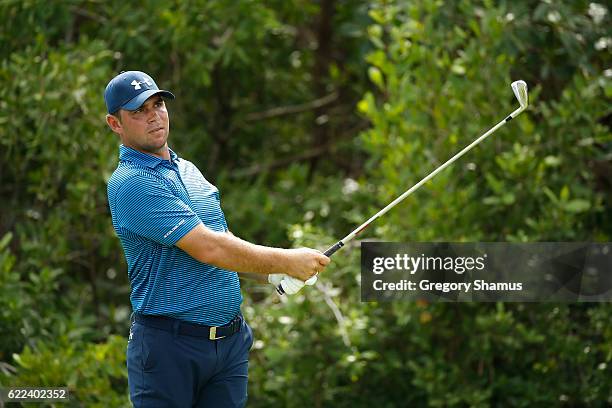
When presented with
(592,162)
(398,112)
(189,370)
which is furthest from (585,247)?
(189,370)

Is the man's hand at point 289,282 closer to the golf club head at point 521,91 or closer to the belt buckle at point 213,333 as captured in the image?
the belt buckle at point 213,333

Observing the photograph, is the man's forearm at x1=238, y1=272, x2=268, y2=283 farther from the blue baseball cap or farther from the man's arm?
the blue baseball cap

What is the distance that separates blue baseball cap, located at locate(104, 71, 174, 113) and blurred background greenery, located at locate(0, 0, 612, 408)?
6.43 ft

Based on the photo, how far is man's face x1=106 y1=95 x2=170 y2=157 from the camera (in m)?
3.40

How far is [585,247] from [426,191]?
2.78 ft

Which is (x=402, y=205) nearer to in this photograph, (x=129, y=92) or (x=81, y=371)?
(x=81, y=371)

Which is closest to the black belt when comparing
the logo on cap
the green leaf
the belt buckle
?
the belt buckle

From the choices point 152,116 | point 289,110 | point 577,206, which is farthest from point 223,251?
point 289,110

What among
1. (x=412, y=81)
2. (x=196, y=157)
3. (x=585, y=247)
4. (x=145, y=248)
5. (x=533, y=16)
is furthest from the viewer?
(x=196, y=157)

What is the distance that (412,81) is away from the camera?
595cm

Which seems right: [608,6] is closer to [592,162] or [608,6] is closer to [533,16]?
[533,16]

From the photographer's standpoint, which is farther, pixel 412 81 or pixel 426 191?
pixel 412 81

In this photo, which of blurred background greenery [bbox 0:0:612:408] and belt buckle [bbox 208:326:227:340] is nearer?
belt buckle [bbox 208:326:227:340]

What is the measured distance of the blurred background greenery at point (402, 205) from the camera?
5277 mm
